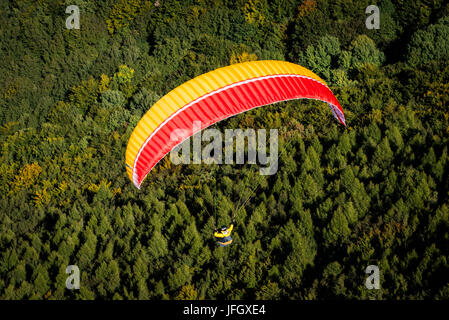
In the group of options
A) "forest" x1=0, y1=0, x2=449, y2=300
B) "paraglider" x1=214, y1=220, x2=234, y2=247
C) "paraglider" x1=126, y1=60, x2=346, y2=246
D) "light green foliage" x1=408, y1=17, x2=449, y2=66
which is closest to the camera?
"paraglider" x1=126, y1=60, x2=346, y2=246

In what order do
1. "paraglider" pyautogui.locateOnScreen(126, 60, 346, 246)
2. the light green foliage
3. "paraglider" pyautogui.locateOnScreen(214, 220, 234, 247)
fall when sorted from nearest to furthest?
"paraglider" pyautogui.locateOnScreen(126, 60, 346, 246) < "paraglider" pyautogui.locateOnScreen(214, 220, 234, 247) < the light green foliage

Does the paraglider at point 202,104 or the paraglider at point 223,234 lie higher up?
the paraglider at point 202,104

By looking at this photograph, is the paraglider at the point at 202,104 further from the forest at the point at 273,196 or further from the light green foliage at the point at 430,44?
the light green foliage at the point at 430,44

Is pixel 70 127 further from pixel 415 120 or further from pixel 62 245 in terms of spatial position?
pixel 415 120

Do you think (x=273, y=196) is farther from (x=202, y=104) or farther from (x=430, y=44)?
(x=430, y=44)

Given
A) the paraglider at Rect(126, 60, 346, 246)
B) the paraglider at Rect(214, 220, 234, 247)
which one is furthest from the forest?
the paraglider at Rect(126, 60, 346, 246)

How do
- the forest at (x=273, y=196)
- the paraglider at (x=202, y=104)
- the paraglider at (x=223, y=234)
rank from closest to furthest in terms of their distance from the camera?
the paraglider at (x=202, y=104)
the paraglider at (x=223, y=234)
the forest at (x=273, y=196)

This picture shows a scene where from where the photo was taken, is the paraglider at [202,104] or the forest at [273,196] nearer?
the paraglider at [202,104]

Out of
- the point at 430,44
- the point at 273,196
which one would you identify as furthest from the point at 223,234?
the point at 430,44

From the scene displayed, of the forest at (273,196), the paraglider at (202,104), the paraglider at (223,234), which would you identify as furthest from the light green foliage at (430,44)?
the paraglider at (223,234)

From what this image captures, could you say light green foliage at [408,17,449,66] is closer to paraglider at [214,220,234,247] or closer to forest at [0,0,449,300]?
forest at [0,0,449,300]
